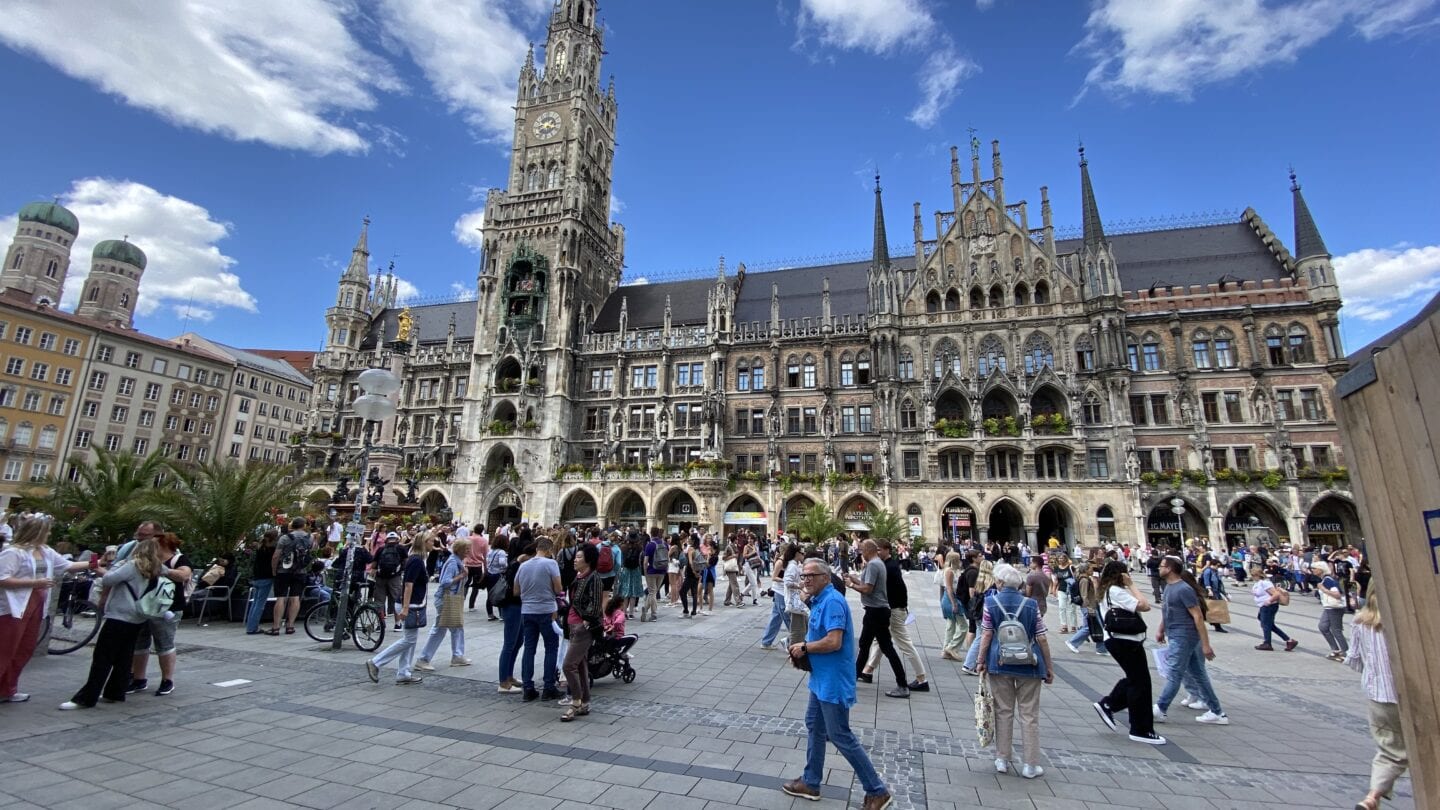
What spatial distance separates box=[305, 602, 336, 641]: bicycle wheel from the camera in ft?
37.3

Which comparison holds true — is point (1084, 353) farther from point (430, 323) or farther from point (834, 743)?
point (430, 323)

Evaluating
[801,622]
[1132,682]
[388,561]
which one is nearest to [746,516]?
[388,561]

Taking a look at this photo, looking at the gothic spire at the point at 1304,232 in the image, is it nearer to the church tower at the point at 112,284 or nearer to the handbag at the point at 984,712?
the handbag at the point at 984,712

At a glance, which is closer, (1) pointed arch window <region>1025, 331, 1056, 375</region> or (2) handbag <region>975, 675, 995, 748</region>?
(2) handbag <region>975, 675, 995, 748</region>

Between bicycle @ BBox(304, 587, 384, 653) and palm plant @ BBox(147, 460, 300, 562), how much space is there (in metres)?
3.08

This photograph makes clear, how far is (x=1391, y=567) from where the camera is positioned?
254 cm

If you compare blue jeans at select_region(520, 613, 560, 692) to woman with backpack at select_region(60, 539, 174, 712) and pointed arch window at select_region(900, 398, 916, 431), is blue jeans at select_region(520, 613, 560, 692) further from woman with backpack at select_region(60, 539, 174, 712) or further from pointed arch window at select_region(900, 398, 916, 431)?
pointed arch window at select_region(900, 398, 916, 431)

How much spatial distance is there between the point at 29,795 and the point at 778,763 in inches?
244

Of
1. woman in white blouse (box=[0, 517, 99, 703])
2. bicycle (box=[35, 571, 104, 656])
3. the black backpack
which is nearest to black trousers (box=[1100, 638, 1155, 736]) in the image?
the black backpack

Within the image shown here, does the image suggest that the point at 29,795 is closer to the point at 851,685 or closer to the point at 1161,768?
the point at 851,685

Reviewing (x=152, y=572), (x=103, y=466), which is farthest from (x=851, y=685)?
(x=103, y=466)

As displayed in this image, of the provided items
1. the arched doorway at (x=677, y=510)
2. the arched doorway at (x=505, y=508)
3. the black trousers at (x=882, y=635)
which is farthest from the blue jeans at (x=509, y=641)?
the arched doorway at (x=505, y=508)

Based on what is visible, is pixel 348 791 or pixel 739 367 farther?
pixel 739 367

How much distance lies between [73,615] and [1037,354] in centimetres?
4168
